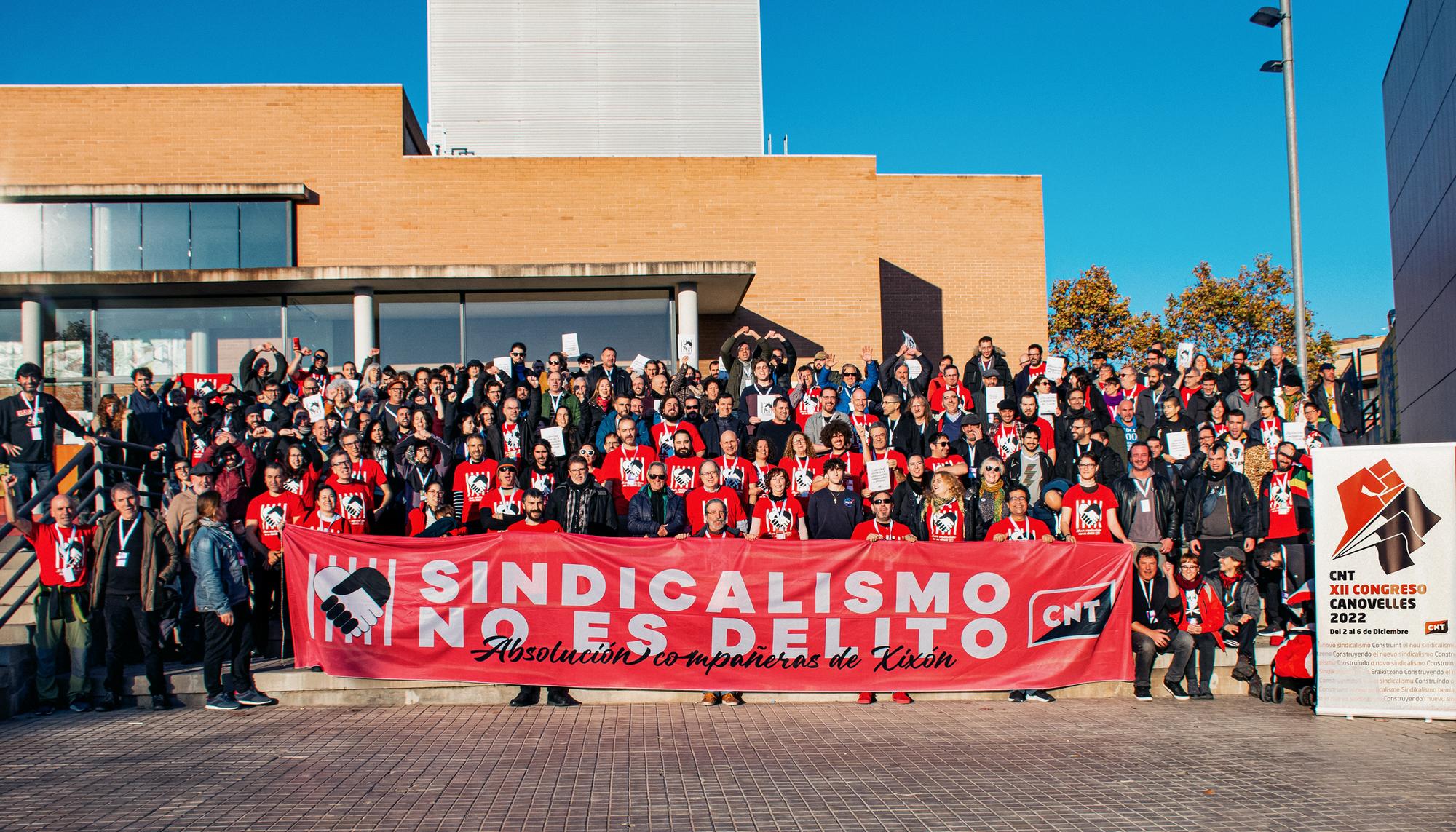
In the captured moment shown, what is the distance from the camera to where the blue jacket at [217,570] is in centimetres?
941

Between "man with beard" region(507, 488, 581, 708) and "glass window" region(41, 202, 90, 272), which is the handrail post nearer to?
"man with beard" region(507, 488, 581, 708)

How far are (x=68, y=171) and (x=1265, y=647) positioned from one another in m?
21.7

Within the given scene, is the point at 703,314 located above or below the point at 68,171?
below

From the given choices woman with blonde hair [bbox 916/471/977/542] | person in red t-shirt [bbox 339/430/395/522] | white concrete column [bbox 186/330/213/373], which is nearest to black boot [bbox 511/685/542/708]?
person in red t-shirt [bbox 339/430/395/522]

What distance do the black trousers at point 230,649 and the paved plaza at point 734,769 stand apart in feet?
1.08

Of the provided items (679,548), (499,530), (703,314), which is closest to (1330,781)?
(679,548)

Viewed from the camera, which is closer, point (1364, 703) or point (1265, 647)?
point (1364, 703)

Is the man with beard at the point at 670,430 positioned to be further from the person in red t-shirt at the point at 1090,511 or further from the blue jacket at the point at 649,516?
the person in red t-shirt at the point at 1090,511

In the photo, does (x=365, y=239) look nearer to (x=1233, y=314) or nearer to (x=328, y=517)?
(x=328, y=517)

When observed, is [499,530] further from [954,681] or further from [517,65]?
[517,65]

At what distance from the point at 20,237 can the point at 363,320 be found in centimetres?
684

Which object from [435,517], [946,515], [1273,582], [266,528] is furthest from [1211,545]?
[266,528]

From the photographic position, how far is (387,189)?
2158 centimetres

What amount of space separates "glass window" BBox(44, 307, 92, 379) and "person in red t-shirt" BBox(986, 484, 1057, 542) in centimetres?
1604
